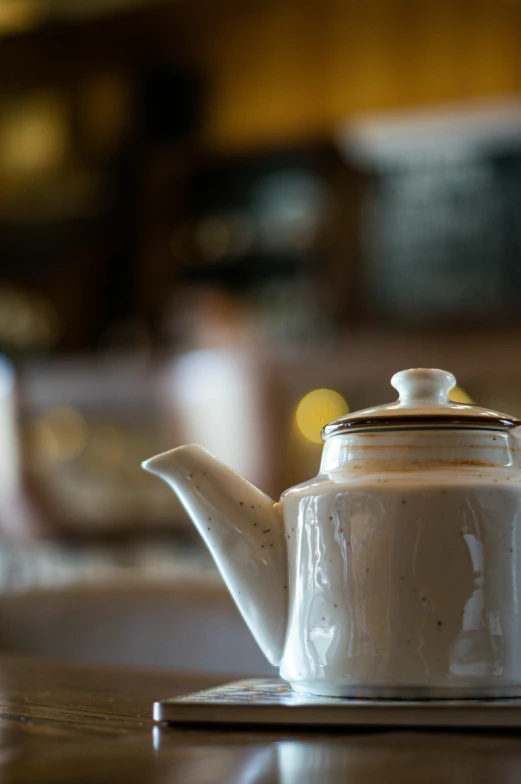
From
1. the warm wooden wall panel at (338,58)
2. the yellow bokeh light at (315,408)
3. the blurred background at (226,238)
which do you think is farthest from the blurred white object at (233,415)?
the warm wooden wall panel at (338,58)

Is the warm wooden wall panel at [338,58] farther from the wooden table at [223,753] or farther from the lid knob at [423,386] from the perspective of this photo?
the wooden table at [223,753]

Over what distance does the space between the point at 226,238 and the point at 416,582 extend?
11.1 feet

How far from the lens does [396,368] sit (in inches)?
116

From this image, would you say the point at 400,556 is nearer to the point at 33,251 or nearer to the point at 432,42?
the point at 432,42

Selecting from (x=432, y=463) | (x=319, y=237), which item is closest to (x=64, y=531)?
(x=319, y=237)

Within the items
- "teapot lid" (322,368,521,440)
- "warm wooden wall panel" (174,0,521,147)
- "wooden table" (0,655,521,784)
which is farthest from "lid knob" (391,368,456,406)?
"warm wooden wall panel" (174,0,521,147)

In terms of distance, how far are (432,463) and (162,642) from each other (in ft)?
1.87

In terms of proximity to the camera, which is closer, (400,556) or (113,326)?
(400,556)

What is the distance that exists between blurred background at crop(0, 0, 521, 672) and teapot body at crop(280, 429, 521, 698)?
1882 mm

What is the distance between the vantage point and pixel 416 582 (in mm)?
466

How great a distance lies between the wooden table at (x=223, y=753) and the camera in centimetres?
35

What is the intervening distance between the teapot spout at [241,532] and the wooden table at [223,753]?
2.9 inches

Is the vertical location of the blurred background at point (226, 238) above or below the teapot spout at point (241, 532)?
above

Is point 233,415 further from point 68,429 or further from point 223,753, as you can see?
point 223,753
